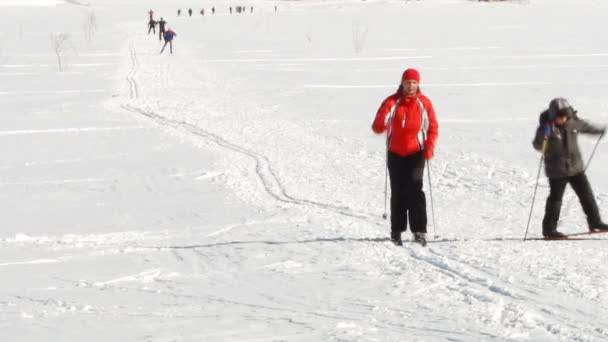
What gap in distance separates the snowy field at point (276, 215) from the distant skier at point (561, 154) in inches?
11.7

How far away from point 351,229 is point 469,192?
1844 millimetres

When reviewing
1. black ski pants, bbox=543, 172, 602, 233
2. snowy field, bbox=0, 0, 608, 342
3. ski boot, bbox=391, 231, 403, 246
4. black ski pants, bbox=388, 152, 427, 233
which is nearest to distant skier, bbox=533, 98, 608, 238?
black ski pants, bbox=543, 172, 602, 233

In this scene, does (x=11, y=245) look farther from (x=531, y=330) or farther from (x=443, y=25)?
(x=443, y=25)

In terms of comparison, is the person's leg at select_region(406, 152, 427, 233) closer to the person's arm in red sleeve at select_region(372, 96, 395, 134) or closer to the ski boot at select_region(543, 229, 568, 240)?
the person's arm in red sleeve at select_region(372, 96, 395, 134)

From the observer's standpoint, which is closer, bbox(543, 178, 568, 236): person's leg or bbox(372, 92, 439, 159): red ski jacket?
bbox(372, 92, 439, 159): red ski jacket

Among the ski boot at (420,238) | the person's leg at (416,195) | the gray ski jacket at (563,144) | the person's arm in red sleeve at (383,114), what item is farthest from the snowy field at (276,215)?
the person's arm in red sleeve at (383,114)

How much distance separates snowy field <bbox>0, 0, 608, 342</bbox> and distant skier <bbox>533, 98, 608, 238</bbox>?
0.30 m

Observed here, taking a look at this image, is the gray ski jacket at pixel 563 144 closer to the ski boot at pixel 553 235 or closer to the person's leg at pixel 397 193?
the ski boot at pixel 553 235

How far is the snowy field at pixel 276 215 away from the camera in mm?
4461

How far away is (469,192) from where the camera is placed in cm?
802

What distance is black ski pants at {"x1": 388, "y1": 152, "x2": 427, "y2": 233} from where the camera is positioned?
5902 mm

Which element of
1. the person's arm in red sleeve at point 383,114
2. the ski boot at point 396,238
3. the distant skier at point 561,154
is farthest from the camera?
the ski boot at point 396,238

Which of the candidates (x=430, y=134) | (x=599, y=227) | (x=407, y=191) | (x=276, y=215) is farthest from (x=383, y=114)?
(x=276, y=215)

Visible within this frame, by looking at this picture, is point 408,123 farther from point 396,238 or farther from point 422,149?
point 396,238
